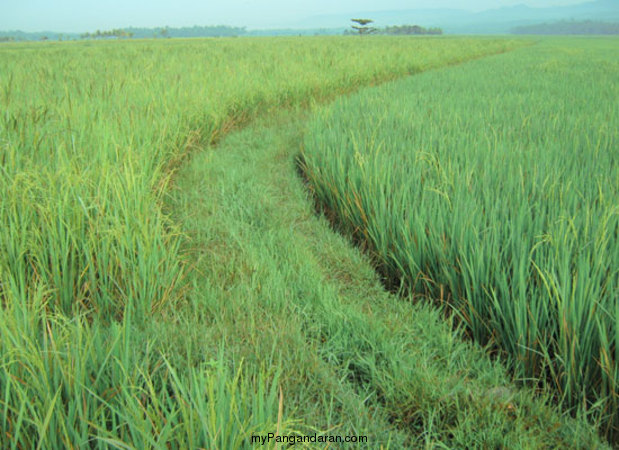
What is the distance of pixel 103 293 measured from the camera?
1291mm

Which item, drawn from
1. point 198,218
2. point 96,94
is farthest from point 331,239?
point 96,94

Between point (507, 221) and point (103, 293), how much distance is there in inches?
53.4

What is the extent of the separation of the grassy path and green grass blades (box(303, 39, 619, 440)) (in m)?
0.12

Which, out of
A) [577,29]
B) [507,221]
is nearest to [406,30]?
[577,29]

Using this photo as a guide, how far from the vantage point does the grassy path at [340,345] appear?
0.93 meters

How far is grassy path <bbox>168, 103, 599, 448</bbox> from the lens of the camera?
0.93m

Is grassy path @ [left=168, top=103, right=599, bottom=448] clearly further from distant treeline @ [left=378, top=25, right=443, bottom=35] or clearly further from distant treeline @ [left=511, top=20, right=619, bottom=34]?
distant treeline @ [left=511, top=20, right=619, bottom=34]

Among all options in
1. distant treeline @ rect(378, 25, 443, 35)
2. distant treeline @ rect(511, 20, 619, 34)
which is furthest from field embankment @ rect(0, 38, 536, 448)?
distant treeline @ rect(511, 20, 619, 34)

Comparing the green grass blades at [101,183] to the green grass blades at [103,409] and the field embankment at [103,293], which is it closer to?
the field embankment at [103,293]

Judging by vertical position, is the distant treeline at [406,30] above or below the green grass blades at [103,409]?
above

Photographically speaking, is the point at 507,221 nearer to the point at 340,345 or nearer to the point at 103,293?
the point at 340,345

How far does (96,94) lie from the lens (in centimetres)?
330

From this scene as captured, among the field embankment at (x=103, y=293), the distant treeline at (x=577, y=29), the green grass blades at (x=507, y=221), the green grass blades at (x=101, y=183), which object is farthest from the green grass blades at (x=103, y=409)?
the distant treeline at (x=577, y=29)

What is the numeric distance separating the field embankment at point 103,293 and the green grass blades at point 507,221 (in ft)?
2.44
